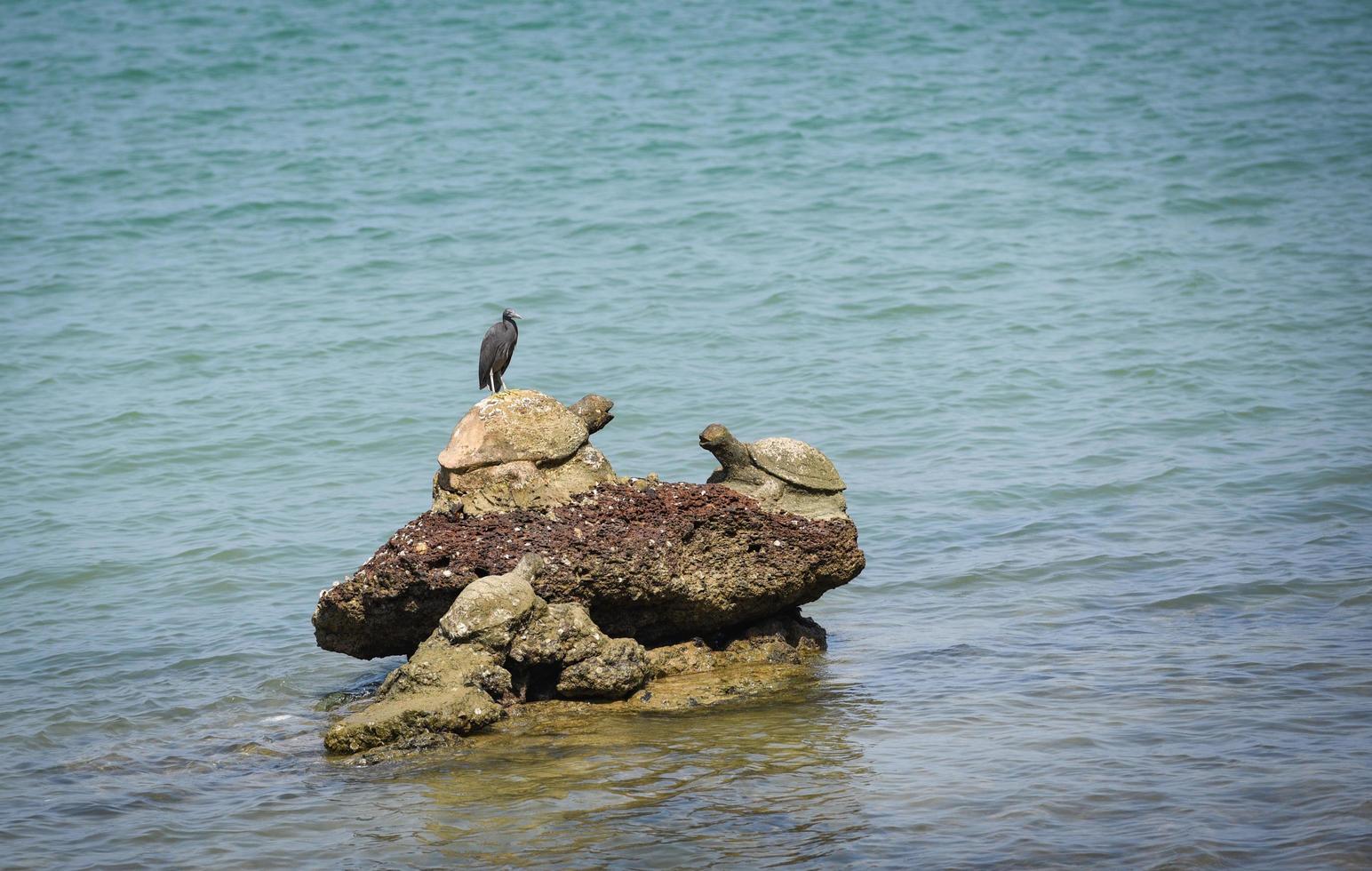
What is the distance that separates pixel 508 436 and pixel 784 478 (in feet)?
5.92

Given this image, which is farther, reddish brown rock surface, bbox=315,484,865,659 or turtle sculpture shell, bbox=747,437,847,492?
turtle sculpture shell, bbox=747,437,847,492

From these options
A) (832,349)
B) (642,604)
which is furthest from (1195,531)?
(832,349)

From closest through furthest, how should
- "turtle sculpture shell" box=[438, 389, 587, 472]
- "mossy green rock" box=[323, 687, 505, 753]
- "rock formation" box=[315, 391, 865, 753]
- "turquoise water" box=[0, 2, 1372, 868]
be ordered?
"turquoise water" box=[0, 2, 1372, 868]
"mossy green rock" box=[323, 687, 505, 753]
"rock formation" box=[315, 391, 865, 753]
"turtle sculpture shell" box=[438, 389, 587, 472]

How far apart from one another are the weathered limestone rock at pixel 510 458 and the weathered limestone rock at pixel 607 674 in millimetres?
1014

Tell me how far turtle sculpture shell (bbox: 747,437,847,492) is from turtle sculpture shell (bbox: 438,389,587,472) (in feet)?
4.16

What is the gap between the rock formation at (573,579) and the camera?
7832 mm

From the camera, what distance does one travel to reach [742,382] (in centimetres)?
1619

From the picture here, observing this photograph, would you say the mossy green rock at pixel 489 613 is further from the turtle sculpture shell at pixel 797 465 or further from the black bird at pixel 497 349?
the black bird at pixel 497 349

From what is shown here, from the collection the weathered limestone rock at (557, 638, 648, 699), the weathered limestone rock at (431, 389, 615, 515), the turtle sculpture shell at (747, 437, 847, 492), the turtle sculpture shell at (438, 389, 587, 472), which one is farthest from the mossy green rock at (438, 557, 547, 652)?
the turtle sculpture shell at (747, 437, 847, 492)

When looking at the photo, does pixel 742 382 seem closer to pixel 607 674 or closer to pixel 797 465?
pixel 797 465

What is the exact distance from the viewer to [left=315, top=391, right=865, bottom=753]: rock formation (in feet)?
25.7

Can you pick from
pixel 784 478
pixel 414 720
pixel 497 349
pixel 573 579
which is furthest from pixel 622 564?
pixel 497 349

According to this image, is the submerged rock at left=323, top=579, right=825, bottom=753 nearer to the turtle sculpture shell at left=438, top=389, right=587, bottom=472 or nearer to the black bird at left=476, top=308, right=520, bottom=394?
the turtle sculpture shell at left=438, top=389, right=587, bottom=472

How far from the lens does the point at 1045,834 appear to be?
6449mm
